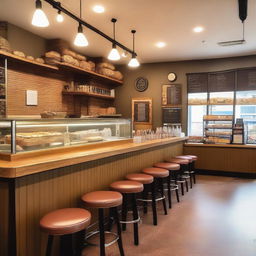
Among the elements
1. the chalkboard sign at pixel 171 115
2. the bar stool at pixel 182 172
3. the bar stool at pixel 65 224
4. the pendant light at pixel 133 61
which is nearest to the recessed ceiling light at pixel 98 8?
the pendant light at pixel 133 61

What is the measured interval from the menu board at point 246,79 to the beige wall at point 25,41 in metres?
4.88

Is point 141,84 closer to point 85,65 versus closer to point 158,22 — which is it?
point 85,65

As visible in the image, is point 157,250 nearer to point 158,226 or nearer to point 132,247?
point 132,247

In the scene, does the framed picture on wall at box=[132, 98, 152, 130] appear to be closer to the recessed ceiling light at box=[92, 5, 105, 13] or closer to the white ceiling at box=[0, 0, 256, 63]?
the white ceiling at box=[0, 0, 256, 63]

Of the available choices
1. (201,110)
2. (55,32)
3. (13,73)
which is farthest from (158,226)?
(201,110)

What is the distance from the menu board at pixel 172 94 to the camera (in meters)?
7.36

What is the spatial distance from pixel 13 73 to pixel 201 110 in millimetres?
4946

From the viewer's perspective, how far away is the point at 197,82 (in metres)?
7.18

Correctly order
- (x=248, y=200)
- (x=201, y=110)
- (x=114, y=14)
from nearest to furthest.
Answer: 1. (x=114, y=14)
2. (x=248, y=200)
3. (x=201, y=110)

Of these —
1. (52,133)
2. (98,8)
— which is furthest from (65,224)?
(98,8)

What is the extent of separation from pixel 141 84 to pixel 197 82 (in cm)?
163

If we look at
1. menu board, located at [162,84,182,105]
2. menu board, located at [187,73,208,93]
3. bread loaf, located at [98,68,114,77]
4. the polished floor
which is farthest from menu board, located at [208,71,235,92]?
the polished floor

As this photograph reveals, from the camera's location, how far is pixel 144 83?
773cm

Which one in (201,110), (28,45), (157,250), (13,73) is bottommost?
(157,250)
